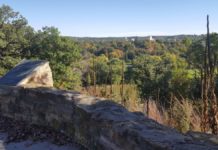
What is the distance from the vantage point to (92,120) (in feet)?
11.6

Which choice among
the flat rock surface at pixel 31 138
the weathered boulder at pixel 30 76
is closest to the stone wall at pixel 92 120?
the flat rock surface at pixel 31 138

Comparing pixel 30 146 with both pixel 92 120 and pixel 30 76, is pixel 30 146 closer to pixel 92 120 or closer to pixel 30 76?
pixel 92 120

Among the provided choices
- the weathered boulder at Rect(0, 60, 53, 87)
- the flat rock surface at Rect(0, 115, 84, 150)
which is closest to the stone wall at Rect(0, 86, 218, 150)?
the flat rock surface at Rect(0, 115, 84, 150)

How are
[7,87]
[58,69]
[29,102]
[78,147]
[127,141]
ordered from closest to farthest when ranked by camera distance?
[127,141], [78,147], [29,102], [7,87], [58,69]

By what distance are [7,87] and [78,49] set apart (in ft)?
72.8

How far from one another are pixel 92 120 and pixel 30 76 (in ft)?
6.58

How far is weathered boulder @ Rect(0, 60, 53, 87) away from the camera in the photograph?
A: 5.14 m

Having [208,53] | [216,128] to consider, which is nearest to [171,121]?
[216,128]

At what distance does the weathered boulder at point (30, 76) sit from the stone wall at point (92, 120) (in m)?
0.18

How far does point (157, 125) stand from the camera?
118 inches

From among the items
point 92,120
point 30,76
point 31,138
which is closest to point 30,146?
point 31,138

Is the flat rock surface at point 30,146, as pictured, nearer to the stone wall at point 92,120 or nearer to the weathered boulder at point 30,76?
the stone wall at point 92,120

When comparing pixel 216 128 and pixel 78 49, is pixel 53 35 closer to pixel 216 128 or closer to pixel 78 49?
pixel 78 49

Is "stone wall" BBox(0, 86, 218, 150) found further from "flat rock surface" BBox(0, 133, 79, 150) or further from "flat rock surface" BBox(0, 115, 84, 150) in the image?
"flat rock surface" BBox(0, 133, 79, 150)
